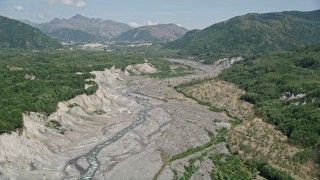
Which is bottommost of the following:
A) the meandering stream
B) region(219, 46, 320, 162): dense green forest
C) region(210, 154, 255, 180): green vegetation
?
the meandering stream

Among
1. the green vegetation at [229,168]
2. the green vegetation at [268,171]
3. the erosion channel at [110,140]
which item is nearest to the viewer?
the green vegetation at [268,171]

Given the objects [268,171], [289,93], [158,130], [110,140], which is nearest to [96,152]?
[110,140]

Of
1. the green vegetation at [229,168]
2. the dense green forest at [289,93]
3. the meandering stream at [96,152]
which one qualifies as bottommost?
the meandering stream at [96,152]

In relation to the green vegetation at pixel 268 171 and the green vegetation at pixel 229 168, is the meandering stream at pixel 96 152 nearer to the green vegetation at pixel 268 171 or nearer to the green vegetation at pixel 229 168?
the green vegetation at pixel 229 168

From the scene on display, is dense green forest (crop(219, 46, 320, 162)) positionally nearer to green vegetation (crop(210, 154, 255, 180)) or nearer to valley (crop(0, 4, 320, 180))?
valley (crop(0, 4, 320, 180))

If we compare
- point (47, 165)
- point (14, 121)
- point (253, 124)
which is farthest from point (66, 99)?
point (253, 124)

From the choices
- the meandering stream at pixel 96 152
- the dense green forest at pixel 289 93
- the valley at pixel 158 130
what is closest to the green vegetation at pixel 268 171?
the valley at pixel 158 130

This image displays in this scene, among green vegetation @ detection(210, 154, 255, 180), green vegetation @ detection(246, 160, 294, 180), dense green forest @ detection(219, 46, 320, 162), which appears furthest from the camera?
dense green forest @ detection(219, 46, 320, 162)

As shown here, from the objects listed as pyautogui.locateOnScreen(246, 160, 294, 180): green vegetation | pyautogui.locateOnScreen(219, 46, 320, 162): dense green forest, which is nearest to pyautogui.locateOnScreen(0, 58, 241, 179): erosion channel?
pyautogui.locateOnScreen(246, 160, 294, 180): green vegetation
